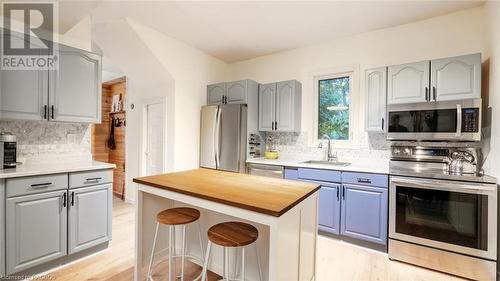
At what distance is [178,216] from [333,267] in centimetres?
161

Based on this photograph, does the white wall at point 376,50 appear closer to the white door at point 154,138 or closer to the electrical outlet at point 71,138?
the white door at point 154,138

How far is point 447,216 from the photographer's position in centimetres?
215

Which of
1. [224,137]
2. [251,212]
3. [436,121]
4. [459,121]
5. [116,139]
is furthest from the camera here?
[116,139]

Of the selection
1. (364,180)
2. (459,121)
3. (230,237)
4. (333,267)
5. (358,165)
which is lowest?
(333,267)

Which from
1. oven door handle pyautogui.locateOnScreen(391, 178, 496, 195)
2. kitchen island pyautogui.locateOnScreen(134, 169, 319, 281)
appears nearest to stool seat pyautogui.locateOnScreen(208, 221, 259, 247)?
kitchen island pyautogui.locateOnScreen(134, 169, 319, 281)

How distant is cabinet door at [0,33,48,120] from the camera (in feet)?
6.72

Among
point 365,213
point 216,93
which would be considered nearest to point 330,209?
point 365,213

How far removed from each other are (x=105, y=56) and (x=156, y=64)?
0.92 meters

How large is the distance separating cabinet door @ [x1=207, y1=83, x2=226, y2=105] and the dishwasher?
4.02 feet

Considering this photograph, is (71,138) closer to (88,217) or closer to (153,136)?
(88,217)

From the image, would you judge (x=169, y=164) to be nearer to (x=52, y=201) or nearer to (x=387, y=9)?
(x=52, y=201)

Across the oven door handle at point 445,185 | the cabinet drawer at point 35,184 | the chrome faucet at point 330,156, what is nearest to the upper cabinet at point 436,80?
the oven door handle at point 445,185

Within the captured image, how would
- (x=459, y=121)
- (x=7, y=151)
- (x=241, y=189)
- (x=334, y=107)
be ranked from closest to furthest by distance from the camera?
(x=241, y=189), (x=7, y=151), (x=459, y=121), (x=334, y=107)

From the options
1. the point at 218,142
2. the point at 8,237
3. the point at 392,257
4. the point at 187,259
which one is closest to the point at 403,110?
the point at 392,257
